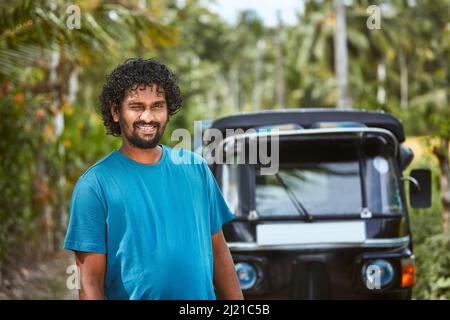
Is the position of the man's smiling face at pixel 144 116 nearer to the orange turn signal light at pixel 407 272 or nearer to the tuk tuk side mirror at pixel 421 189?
the orange turn signal light at pixel 407 272

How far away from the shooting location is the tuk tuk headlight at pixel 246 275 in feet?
18.0

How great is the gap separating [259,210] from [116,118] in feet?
9.68

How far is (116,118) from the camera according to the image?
2902mm

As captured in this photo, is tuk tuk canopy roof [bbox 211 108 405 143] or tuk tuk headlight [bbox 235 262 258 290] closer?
tuk tuk headlight [bbox 235 262 258 290]

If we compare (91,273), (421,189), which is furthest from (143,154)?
(421,189)

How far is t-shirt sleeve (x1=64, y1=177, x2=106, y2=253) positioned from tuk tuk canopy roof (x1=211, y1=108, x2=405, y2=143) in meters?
3.16

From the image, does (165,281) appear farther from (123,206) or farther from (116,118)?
(116,118)

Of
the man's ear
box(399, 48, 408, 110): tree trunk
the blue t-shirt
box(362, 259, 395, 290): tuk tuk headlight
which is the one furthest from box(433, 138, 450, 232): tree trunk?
box(399, 48, 408, 110): tree trunk

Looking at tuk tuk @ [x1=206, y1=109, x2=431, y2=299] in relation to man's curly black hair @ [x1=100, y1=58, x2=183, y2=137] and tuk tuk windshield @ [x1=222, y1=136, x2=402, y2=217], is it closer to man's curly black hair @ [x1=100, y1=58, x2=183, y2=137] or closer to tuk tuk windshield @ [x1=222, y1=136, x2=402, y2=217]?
tuk tuk windshield @ [x1=222, y1=136, x2=402, y2=217]

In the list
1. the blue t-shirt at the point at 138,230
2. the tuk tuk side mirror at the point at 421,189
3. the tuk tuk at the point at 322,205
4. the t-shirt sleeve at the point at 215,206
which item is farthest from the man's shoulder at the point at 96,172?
the tuk tuk side mirror at the point at 421,189

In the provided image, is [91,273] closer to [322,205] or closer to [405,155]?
[322,205]

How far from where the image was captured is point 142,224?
102 inches

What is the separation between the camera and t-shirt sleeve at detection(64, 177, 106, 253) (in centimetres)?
258
